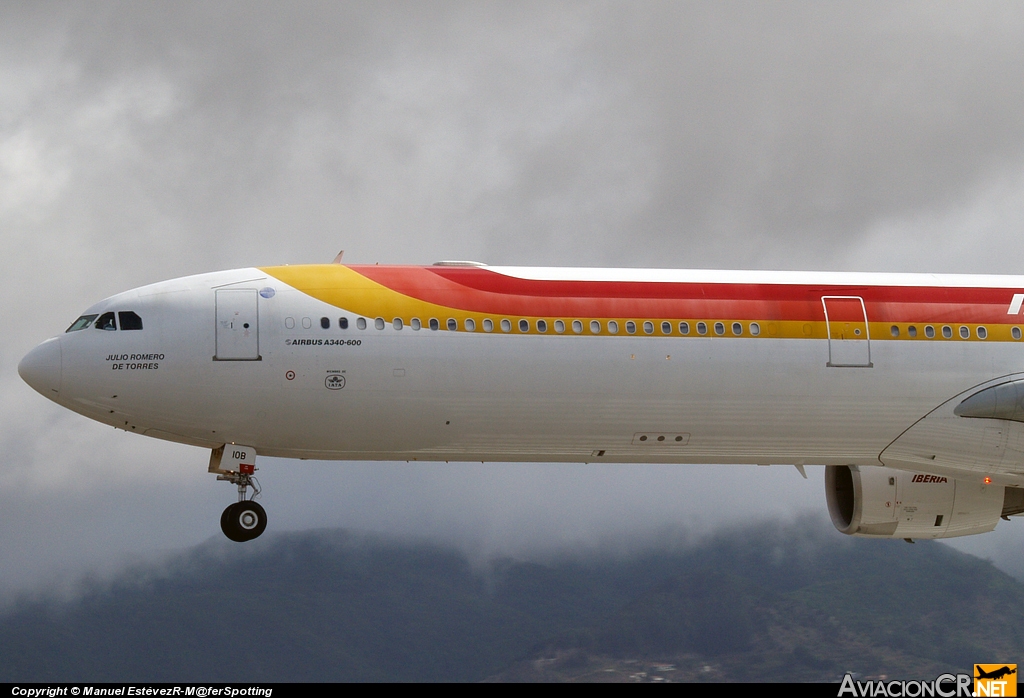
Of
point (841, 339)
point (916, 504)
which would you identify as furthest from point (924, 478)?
point (841, 339)

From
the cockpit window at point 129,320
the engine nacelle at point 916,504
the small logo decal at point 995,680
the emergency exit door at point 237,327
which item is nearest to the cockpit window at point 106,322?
the cockpit window at point 129,320

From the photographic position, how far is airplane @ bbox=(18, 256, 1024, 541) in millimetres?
25750

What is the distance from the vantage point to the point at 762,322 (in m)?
28.0

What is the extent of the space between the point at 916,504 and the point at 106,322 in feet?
72.5

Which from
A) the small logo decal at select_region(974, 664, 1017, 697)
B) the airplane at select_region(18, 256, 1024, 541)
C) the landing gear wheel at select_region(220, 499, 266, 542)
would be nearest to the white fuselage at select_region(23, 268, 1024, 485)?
the airplane at select_region(18, 256, 1024, 541)

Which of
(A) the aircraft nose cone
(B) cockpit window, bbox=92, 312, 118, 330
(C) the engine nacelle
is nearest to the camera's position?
(A) the aircraft nose cone

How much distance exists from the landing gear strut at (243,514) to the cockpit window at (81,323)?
15.1 feet

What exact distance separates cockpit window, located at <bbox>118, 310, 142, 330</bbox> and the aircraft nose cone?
1.46 m

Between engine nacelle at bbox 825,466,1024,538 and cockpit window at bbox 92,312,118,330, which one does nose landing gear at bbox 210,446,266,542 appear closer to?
cockpit window at bbox 92,312,118,330

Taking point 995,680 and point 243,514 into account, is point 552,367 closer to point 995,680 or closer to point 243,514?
point 243,514

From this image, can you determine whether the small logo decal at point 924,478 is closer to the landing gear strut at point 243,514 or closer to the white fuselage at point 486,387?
the white fuselage at point 486,387

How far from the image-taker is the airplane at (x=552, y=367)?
25.8m

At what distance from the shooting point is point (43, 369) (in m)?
25.4

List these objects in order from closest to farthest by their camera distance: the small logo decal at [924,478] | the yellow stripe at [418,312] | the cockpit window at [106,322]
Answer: the cockpit window at [106,322] < the yellow stripe at [418,312] < the small logo decal at [924,478]
